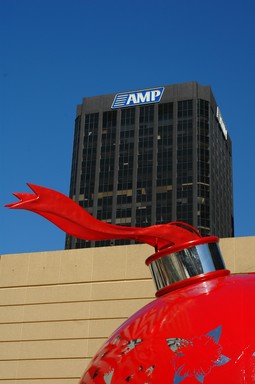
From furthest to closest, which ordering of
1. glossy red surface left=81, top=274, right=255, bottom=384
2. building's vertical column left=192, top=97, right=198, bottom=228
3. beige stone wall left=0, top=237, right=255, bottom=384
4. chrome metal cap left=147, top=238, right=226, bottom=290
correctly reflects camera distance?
building's vertical column left=192, top=97, right=198, bottom=228, beige stone wall left=0, top=237, right=255, bottom=384, chrome metal cap left=147, top=238, right=226, bottom=290, glossy red surface left=81, top=274, right=255, bottom=384

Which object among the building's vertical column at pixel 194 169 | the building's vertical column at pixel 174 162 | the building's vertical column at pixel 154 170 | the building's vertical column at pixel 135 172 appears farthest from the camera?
the building's vertical column at pixel 135 172

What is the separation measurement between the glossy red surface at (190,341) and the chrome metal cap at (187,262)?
125 mm

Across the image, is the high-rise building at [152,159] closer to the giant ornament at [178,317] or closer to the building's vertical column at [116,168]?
the building's vertical column at [116,168]

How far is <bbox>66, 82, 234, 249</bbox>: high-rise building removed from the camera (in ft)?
244

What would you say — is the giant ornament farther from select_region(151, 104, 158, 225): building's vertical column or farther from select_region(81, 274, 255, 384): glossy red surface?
select_region(151, 104, 158, 225): building's vertical column

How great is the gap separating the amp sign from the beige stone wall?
220ft

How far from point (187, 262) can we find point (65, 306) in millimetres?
9769

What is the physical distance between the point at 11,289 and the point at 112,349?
425 inches

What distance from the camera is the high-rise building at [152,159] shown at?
74375mm

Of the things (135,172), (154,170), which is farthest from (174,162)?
(135,172)

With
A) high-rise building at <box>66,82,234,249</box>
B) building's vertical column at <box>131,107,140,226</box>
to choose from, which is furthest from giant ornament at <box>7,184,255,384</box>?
building's vertical column at <box>131,107,140,226</box>

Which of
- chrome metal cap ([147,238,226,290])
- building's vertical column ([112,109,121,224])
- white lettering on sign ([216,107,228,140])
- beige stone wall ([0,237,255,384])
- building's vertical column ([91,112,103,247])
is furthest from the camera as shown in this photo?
white lettering on sign ([216,107,228,140])

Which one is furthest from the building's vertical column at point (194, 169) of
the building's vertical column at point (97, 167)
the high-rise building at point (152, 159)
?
the building's vertical column at point (97, 167)

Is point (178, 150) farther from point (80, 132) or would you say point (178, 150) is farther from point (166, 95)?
point (80, 132)
